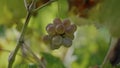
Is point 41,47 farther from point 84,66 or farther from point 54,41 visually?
point 54,41

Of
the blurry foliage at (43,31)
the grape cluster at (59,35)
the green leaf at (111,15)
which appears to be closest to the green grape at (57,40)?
the grape cluster at (59,35)

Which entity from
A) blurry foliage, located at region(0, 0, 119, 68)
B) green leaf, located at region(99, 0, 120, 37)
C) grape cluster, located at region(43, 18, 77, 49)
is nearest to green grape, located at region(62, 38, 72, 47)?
grape cluster, located at region(43, 18, 77, 49)

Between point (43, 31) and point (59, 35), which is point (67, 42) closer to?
point (59, 35)

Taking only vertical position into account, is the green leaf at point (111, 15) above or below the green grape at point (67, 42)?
below

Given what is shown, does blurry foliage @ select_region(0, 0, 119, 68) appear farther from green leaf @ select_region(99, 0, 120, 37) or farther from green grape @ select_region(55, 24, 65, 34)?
green grape @ select_region(55, 24, 65, 34)

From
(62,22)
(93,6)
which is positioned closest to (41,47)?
(93,6)

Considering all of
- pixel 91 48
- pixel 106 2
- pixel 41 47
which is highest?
pixel 106 2

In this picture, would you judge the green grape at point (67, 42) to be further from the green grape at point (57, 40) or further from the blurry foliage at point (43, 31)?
the blurry foliage at point (43, 31)

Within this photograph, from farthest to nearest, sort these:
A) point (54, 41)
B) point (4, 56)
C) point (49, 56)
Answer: point (4, 56) → point (49, 56) → point (54, 41)
